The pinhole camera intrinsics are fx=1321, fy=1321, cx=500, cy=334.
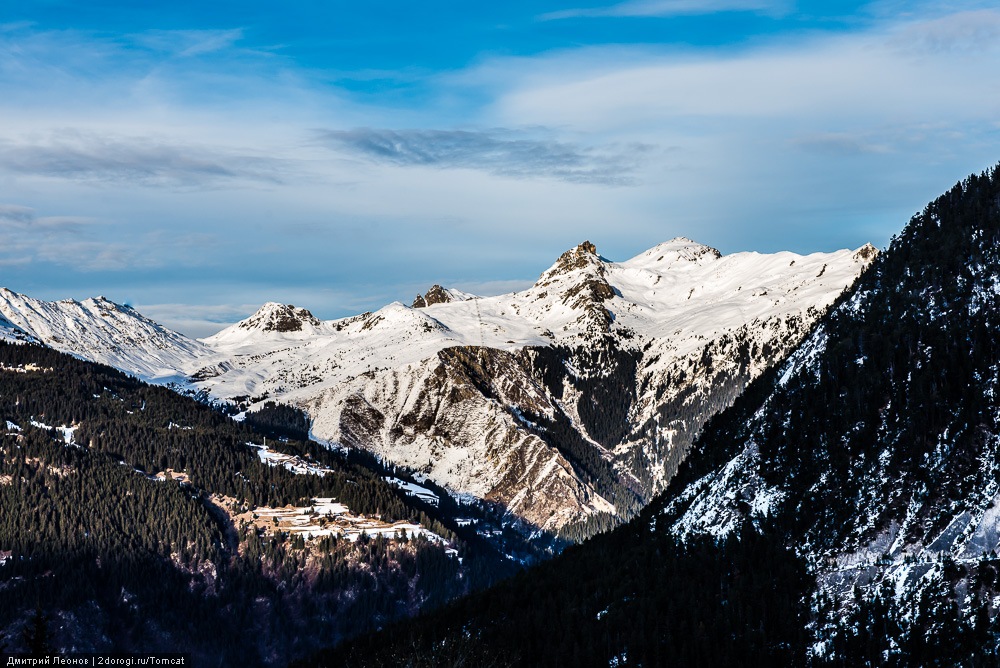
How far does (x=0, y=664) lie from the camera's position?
191125 millimetres

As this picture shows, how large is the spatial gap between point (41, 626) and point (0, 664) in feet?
82.4

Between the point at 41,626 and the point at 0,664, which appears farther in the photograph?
the point at 0,664

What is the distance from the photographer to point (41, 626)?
17175 centimetres
